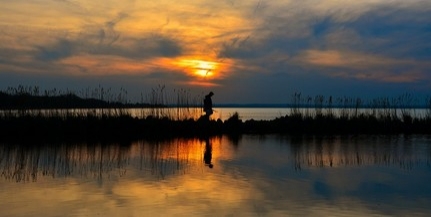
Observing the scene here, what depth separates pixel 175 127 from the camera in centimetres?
1902

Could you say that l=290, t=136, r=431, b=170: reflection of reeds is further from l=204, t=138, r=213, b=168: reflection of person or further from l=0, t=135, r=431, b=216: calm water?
l=204, t=138, r=213, b=168: reflection of person

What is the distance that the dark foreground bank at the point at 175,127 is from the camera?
16812mm

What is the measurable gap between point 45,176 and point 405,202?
6034 mm

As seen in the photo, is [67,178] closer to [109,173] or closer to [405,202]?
[109,173]

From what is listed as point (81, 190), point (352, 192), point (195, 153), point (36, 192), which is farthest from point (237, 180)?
point (195, 153)

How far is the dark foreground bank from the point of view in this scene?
662 inches

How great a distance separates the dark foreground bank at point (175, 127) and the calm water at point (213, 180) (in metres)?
2.57

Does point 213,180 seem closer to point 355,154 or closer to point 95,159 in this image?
point 95,159

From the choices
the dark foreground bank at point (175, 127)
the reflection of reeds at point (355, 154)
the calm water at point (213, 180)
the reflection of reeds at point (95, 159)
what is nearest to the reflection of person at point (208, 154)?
the calm water at point (213, 180)

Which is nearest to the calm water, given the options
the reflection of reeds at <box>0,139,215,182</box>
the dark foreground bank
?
the reflection of reeds at <box>0,139,215,182</box>

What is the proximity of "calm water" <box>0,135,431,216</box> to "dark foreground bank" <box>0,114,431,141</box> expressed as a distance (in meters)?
2.57

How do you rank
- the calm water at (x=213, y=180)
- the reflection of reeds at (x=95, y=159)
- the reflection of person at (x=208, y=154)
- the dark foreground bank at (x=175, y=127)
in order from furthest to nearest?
the dark foreground bank at (x=175, y=127), the reflection of person at (x=208, y=154), the reflection of reeds at (x=95, y=159), the calm water at (x=213, y=180)

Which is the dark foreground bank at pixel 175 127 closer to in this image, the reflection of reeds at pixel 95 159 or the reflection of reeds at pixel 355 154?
the reflection of reeds at pixel 95 159

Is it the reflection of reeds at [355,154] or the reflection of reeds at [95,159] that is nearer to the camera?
the reflection of reeds at [95,159]
